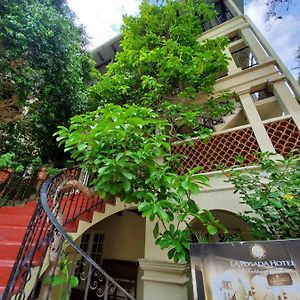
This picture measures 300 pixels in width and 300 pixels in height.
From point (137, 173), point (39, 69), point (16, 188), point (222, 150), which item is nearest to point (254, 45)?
point (222, 150)

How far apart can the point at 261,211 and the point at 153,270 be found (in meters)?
1.91

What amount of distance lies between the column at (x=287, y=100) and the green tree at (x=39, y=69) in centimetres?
477

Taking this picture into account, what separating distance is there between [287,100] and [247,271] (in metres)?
3.51

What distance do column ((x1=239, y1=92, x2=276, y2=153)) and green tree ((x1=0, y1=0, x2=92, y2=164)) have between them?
13.9 feet

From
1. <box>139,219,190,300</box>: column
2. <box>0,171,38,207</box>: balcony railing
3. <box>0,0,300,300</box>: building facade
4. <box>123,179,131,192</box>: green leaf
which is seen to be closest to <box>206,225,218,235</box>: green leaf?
<box>0,0,300,300</box>: building facade

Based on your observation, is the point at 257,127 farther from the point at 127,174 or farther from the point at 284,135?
the point at 127,174

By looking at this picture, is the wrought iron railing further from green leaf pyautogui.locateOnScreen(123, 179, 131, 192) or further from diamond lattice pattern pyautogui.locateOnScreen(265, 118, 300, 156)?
diamond lattice pattern pyautogui.locateOnScreen(265, 118, 300, 156)

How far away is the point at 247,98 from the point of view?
14.4ft

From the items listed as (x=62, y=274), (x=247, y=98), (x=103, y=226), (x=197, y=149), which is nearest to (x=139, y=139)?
(x=62, y=274)

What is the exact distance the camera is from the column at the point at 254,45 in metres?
4.72

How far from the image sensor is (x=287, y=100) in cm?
387

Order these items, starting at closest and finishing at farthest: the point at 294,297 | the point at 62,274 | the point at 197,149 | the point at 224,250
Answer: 1. the point at 294,297
2. the point at 224,250
3. the point at 62,274
4. the point at 197,149

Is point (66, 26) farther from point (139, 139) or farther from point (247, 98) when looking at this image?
point (247, 98)

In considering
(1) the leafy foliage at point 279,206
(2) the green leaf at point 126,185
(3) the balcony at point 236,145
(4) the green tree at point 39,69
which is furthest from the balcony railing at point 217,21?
(2) the green leaf at point 126,185
